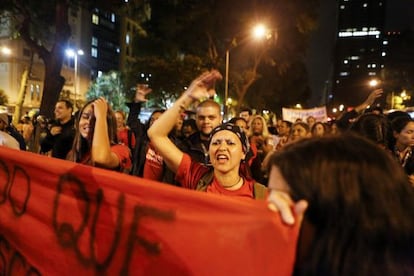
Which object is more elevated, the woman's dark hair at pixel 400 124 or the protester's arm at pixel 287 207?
the woman's dark hair at pixel 400 124

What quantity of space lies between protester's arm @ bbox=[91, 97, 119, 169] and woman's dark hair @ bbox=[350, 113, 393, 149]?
7.51 feet

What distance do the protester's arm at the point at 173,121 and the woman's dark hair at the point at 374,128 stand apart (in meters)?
1.77

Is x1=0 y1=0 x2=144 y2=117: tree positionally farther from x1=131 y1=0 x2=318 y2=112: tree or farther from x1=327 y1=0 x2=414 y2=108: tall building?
x1=327 y1=0 x2=414 y2=108: tall building

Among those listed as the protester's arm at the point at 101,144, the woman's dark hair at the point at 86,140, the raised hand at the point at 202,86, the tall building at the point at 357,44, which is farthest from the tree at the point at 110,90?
the tall building at the point at 357,44

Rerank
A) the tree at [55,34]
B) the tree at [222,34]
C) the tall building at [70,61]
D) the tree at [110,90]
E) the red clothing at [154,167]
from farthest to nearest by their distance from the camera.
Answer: the tree at [110,90]
the tall building at [70,61]
the tree at [222,34]
the tree at [55,34]
the red clothing at [154,167]

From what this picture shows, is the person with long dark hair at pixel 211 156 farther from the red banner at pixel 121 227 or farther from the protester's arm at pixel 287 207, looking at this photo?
the protester's arm at pixel 287 207

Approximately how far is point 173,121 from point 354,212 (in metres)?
1.95

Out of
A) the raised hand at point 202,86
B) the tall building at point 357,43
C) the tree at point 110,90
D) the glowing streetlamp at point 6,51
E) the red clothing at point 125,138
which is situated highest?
the tall building at point 357,43

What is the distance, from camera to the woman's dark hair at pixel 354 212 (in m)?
1.40

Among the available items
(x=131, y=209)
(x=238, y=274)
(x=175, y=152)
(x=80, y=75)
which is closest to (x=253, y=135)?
(x=175, y=152)

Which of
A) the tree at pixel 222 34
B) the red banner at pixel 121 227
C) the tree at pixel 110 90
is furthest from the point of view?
the tree at pixel 110 90

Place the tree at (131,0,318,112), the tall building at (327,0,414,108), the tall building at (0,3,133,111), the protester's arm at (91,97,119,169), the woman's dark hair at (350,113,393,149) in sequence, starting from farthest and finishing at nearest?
the tall building at (327,0,414,108)
the tall building at (0,3,133,111)
the tree at (131,0,318,112)
the woman's dark hair at (350,113,393,149)
the protester's arm at (91,97,119,169)

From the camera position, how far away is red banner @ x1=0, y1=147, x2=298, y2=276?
1.61 metres

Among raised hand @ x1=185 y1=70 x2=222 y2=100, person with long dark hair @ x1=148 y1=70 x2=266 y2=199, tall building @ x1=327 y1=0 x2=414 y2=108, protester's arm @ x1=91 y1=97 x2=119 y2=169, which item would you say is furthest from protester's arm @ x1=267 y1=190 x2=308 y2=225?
tall building @ x1=327 y1=0 x2=414 y2=108
